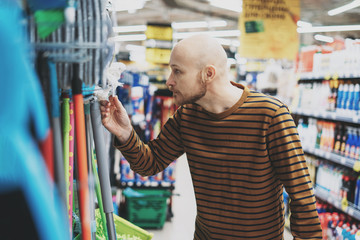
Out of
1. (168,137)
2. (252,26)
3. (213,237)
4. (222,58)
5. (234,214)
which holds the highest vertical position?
(252,26)

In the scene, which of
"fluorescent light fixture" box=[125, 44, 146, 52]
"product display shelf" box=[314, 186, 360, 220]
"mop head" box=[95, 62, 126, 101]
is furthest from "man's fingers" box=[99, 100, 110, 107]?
"fluorescent light fixture" box=[125, 44, 146, 52]

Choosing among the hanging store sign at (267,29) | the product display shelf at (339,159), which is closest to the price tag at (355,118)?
the product display shelf at (339,159)

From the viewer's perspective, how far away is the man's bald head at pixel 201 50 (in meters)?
1.63

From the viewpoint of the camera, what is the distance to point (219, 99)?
5.51 feet

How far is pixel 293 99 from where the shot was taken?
5.57m

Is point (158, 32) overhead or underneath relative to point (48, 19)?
overhead

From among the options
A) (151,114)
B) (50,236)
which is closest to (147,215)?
(151,114)

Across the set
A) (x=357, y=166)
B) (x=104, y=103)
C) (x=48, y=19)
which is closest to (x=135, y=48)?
(x=357, y=166)

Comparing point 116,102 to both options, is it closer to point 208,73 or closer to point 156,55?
point 208,73

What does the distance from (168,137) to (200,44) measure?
1.78 feet

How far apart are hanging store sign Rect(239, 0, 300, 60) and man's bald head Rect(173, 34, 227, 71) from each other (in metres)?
3.51

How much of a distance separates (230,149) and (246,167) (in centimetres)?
11

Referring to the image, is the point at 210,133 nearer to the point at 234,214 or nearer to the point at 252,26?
the point at 234,214

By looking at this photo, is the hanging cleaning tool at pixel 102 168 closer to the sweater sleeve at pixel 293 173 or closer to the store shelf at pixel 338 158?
the sweater sleeve at pixel 293 173
